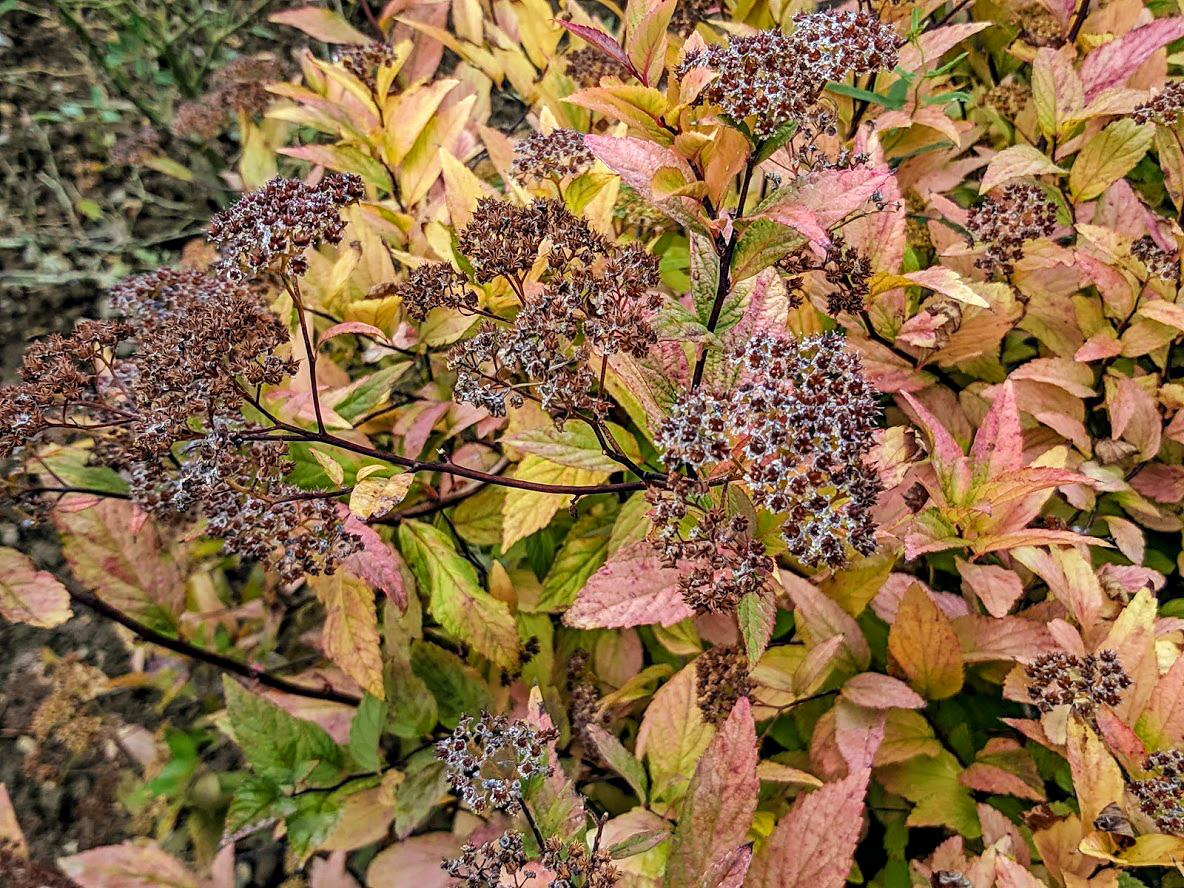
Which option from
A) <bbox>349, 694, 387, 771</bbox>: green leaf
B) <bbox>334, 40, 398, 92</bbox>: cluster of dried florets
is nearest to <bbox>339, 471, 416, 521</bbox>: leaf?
<bbox>349, 694, 387, 771</bbox>: green leaf

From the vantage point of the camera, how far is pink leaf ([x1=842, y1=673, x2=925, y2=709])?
1.44 m

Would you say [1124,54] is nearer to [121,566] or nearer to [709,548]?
[709,548]

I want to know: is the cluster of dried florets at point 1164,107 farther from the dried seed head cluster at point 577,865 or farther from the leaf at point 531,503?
the dried seed head cluster at point 577,865

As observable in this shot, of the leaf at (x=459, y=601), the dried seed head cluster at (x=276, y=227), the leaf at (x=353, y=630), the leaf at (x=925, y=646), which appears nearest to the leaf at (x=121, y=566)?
the leaf at (x=353, y=630)

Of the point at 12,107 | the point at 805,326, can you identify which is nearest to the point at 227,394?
the point at 805,326

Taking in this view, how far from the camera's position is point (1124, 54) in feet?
5.55

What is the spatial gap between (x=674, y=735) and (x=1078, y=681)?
66 centimetres

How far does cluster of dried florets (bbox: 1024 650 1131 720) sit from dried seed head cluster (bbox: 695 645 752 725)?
0.45 m

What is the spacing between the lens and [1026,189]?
1634mm

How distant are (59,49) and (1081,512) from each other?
5273 millimetres

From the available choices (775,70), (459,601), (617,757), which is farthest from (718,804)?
(775,70)

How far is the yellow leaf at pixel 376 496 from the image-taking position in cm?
116

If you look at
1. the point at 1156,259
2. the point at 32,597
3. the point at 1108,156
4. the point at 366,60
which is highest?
the point at 1108,156

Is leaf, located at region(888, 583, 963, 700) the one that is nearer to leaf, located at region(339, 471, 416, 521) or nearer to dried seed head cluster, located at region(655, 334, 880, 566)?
dried seed head cluster, located at region(655, 334, 880, 566)
